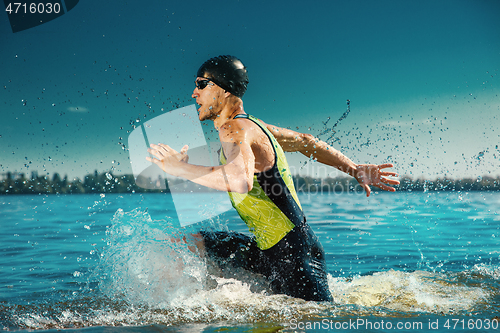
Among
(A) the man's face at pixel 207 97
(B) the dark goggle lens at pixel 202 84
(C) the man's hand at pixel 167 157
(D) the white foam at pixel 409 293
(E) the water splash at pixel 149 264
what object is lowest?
(D) the white foam at pixel 409 293

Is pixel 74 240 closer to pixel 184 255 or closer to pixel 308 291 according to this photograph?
pixel 184 255

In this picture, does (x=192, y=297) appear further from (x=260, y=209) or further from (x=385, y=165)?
(x=385, y=165)

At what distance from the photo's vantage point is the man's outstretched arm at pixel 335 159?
13.5 ft

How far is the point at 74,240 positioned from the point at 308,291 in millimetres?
8122

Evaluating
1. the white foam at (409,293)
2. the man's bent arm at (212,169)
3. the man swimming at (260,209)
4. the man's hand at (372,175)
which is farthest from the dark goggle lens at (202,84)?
the white foam at (409,293)

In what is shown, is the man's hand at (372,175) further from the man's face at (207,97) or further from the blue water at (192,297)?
the man's face at (207,97)

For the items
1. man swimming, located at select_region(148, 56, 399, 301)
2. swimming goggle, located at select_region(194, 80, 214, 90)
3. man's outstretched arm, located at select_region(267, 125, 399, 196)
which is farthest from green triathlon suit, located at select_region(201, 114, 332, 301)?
man's outstretched arm, located at select_region(267, 125, 399, 196)

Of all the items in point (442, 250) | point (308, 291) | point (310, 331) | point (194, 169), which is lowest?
point (442, 250)

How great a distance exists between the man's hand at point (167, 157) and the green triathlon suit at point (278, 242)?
52cm

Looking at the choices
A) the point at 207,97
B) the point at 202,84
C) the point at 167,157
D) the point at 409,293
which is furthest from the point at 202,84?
the point at 409,293

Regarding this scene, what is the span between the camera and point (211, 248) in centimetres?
371

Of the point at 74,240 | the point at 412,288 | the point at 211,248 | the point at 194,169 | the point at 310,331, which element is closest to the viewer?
the point at 194,169

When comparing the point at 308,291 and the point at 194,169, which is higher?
the point at 194,169

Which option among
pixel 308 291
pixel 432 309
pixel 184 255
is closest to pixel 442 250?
pixel 432 309
